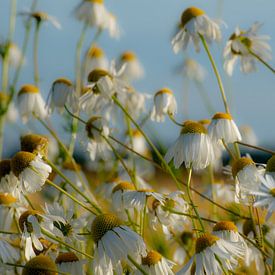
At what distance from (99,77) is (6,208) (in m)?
0.60

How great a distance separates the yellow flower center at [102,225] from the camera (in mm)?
1608

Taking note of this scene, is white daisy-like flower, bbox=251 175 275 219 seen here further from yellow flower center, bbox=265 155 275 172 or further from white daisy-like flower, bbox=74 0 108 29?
white daisy-like flower, bbox=74 0 108 29

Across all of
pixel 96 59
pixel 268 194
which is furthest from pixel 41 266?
pixel 96 59

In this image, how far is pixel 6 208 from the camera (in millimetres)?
1996

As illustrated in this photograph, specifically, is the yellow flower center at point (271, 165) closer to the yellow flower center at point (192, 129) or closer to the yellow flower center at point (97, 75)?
the yellow flower center at point (192, 129)

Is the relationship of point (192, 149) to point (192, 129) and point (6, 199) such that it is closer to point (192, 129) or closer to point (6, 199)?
point (192, 129)

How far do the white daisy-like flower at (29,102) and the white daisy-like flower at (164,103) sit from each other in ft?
1.93

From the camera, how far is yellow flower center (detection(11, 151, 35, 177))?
186 cm

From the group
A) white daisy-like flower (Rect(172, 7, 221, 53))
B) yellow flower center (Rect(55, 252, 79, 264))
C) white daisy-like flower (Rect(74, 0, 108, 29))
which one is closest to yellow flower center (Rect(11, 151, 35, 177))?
yellow flower center (Rect(55, 252, 79, 264))

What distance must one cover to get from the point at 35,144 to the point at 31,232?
34cm

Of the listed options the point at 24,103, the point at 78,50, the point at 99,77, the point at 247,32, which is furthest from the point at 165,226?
the point at 78,50

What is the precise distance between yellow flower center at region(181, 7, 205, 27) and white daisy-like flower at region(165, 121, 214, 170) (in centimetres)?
61

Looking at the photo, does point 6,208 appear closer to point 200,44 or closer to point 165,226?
point 165,226

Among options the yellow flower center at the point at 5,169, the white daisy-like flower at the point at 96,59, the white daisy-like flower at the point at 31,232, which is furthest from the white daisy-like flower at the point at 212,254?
the white daisy-like flower at the point at 96,59
